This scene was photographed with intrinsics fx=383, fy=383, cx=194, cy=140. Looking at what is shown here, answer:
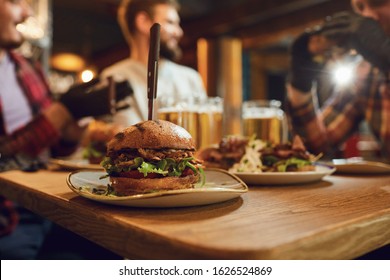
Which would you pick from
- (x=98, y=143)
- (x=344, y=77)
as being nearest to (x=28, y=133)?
(x=98, y=143)

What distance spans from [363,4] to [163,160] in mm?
1616

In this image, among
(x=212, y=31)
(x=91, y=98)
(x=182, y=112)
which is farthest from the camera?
(x=212, y=31)

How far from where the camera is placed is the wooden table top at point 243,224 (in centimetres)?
57

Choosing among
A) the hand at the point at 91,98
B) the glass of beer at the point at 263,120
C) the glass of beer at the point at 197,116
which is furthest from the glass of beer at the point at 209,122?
the hand at the point at 91,98

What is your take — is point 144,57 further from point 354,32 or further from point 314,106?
point 354,32

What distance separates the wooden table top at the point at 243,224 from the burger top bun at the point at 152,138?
15 centimetres

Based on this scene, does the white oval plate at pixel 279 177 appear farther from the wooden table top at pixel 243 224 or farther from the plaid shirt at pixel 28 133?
the plaid shirt at pixel 28 133

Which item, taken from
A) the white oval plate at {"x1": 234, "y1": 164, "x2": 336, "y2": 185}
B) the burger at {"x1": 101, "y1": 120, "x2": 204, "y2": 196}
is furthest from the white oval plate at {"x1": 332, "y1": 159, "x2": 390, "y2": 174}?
the burger at {"x1": 101, "y1": 120, "x2": 204, "y2": 196}

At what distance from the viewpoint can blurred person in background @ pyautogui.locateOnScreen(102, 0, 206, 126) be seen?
2.96m

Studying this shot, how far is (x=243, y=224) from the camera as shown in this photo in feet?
2.22

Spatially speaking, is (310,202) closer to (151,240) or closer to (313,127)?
(151,240)

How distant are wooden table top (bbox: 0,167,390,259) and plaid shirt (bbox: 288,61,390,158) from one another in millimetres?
1412

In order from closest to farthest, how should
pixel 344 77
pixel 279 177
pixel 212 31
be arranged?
pixel 279 177 → pixel 344 77 → pixel 212 31

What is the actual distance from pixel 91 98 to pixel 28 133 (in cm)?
51
